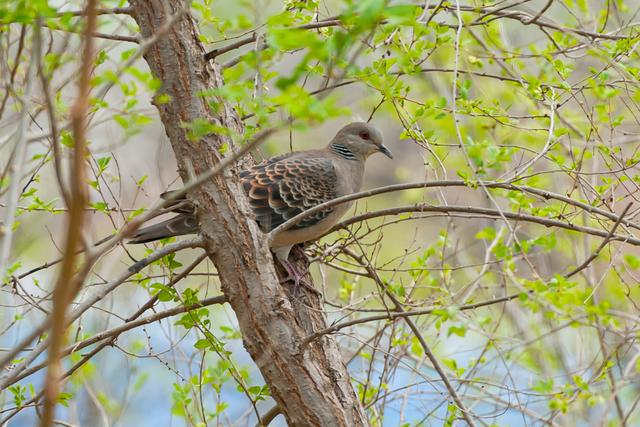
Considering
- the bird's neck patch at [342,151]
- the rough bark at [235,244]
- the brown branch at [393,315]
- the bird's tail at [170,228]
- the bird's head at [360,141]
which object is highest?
the bird's head at [360,141]

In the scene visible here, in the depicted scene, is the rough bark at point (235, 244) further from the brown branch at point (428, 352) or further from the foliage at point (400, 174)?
the brown branch at point (428, 352)

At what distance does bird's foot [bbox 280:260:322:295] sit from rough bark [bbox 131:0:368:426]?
0.56 meters

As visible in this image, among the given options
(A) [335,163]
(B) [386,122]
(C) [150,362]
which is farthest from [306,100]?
(B) [386,122]

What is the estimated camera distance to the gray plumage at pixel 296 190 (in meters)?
3.83

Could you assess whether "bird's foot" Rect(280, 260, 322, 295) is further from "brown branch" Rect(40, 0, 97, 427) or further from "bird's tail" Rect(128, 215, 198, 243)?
"brown branch" Rect(40, 0, 97, 427)

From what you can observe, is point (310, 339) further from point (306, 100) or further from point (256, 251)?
point (306, 100)

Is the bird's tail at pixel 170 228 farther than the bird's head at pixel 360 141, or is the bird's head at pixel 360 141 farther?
the bird's head at pixel 360 141

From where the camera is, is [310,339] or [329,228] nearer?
[310,339]

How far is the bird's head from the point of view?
528 cm

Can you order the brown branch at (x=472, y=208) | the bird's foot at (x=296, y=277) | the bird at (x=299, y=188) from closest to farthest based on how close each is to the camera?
the brown branch at (x=472, y=208), the bird's foot at (x=296, y=277), the bird at (x=299, y=188)

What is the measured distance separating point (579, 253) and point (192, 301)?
356 cm

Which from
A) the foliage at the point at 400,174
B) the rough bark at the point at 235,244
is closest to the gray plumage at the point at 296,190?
the foliage at the point at 400,174

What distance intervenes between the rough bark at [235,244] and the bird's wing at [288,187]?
95cm

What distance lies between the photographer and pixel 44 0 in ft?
6.79
